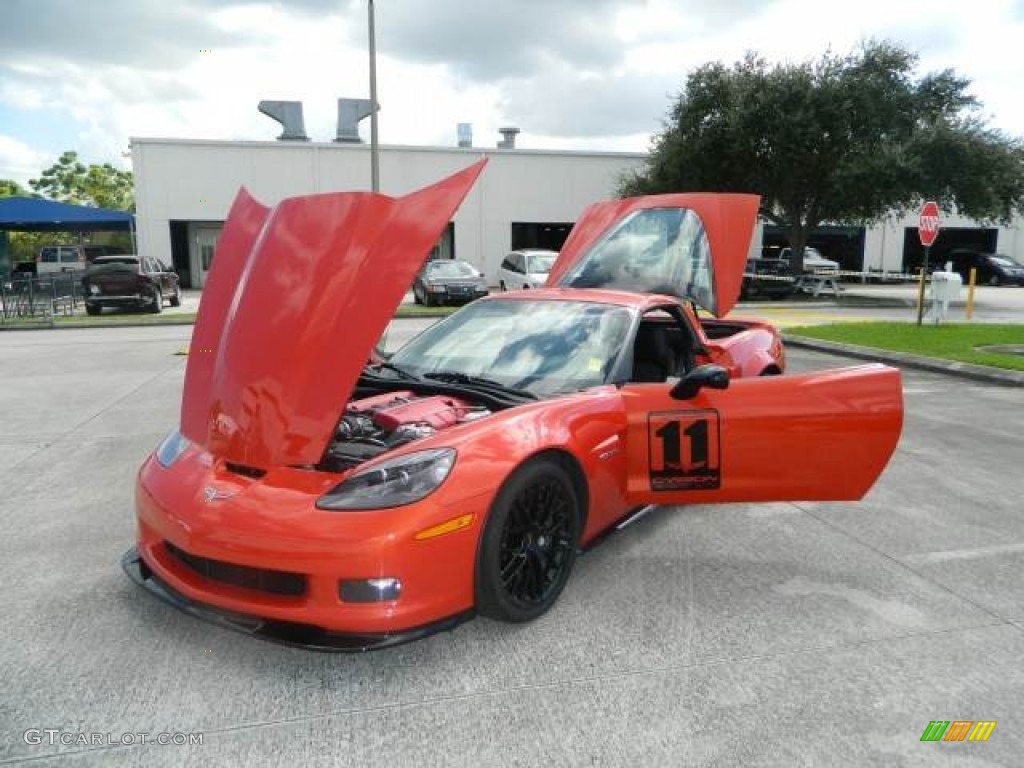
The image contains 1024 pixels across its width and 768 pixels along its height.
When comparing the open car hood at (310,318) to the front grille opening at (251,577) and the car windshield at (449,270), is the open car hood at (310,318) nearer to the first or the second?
the front grille opening at (251,577)

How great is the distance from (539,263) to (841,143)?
37.2 ft

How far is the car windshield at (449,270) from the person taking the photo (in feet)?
74.4

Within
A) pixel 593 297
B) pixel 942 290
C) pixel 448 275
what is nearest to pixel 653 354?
pixel 593 297

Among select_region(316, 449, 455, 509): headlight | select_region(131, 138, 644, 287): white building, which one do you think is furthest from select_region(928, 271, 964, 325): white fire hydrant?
select_region(131, 138, 644, 287): white building

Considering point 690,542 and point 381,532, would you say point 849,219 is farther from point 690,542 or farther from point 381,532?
point 381,532

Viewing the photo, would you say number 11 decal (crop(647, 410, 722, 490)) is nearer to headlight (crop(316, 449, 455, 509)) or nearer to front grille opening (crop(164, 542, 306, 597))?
headlight (crop(316, 449, 455, 509))

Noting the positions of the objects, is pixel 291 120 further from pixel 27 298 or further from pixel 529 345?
pixel 529 345

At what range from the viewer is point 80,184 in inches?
2665

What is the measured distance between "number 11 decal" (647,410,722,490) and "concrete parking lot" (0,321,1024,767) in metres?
0.48

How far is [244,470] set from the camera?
3047 millimetres

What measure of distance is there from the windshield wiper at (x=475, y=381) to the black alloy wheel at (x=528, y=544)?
555 mm

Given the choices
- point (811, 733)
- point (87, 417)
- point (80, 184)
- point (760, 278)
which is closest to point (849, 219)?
point (760, 278)

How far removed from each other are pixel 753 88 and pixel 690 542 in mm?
24584

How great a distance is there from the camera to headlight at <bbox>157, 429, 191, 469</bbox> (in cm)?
329
